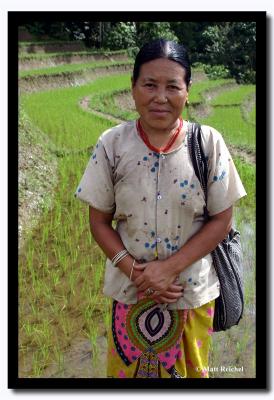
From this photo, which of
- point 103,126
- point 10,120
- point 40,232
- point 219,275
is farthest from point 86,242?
point 219,275

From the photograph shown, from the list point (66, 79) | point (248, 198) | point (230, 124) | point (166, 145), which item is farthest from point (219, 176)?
point (66, 79)

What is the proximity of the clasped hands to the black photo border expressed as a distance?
20.1 inches

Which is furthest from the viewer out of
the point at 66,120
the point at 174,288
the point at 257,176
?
the point at 66,120

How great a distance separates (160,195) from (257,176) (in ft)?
1.83

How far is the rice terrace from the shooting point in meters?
2.28

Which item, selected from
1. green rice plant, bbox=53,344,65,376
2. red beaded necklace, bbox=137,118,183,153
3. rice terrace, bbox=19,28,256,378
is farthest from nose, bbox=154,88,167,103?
green rice plant, bbox=53,344,65,376

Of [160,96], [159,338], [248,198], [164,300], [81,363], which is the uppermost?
[160,96]

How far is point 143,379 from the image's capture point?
181 centimetres

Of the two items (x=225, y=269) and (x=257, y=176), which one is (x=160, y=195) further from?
(x=257, y=176)

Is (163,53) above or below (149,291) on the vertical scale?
above

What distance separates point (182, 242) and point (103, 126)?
1909 mm

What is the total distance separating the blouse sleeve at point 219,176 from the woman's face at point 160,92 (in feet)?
0.40

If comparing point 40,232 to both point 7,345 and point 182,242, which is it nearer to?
point 7,345

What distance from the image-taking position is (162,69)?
1.49m
